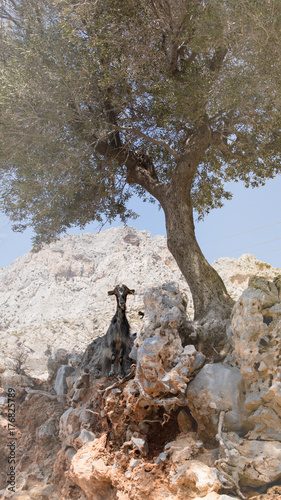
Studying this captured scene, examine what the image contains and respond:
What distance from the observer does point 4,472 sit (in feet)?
28.6

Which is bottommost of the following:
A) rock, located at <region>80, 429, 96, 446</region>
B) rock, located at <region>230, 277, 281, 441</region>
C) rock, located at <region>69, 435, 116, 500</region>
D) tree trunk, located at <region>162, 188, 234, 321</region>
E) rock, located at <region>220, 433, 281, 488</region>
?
rock, located at <region>69, 435, 116, 500</region>

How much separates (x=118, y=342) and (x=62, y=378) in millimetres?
3263

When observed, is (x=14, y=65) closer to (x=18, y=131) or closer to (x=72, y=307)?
(x=18, y=131)

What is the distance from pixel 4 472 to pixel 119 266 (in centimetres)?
1714

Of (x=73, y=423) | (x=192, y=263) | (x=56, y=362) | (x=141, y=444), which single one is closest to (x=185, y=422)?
(x=141, y=444)

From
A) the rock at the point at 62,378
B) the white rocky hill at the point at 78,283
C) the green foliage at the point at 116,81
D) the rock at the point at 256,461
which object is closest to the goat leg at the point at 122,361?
the rock at the point at 62,378

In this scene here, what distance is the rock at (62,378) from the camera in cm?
1024

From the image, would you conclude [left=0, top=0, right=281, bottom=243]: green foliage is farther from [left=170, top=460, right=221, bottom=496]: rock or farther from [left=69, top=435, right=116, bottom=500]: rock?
[left=170, top=460, right=221, bottom=496]: rock

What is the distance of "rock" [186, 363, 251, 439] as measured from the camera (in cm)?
544

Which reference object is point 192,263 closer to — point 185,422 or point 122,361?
point 122,361

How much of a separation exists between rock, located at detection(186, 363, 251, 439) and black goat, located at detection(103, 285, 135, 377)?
2.45 m

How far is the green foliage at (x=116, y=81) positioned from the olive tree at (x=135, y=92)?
0.11ft

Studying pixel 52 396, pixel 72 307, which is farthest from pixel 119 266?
pixel 52 396

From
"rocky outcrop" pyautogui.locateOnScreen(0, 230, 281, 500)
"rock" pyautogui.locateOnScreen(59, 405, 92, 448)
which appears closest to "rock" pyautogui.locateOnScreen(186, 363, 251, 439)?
"rocky outcrop" pyautogui.locateOnScreen(0, 230, 281, 500)
